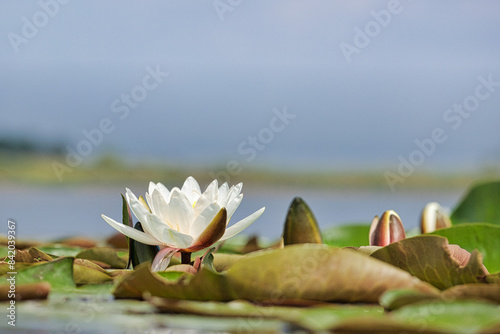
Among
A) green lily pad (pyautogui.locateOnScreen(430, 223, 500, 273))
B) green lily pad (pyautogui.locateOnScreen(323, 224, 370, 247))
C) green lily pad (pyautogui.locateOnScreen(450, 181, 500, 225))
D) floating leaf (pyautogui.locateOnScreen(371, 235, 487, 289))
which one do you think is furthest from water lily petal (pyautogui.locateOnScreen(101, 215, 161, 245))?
green lily pad (pyautogui.locateOnScreen(450, 181, 500, 225))

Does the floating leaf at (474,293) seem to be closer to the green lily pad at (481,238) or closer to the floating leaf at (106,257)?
the green lily pad at (481,238)

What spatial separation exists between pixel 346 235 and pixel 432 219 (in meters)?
0.38

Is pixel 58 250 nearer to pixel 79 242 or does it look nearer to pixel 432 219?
pixel 79 242

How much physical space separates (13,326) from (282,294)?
46 cm

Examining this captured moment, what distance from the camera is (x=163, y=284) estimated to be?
0.99 meters

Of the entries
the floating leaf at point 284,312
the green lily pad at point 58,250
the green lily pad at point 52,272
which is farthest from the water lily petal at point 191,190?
the green lily pad at point 58,250

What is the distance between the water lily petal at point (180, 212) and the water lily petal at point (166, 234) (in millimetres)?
37

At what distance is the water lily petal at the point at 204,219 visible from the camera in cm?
126

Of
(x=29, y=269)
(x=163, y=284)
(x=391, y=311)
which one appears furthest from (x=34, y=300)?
(x=391, y=311)

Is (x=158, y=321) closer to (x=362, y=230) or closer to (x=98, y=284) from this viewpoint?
(x=98, y=284)

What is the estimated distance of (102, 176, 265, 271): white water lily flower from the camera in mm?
1258

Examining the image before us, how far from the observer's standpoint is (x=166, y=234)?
1.27 metres

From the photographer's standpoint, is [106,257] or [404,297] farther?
[106,257]

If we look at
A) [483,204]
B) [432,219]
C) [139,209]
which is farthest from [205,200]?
[483,204]
